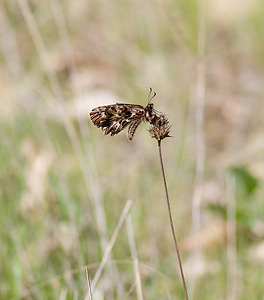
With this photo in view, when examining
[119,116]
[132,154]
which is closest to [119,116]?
[119,116]

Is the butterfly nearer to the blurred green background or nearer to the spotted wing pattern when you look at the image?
the spotted wing pattern

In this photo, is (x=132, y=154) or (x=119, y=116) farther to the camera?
(x=132, y=154)

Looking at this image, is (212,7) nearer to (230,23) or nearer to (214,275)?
(230,23)

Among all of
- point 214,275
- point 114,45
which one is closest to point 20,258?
point 214,275

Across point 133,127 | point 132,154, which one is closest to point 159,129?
point 133,127

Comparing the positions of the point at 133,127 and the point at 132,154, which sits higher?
the point at 132,154

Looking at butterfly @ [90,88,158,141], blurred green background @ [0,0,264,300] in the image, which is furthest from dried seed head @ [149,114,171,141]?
blurred green background @ [0,0,264,300]

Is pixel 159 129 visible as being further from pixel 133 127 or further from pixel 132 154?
pixel 132 154

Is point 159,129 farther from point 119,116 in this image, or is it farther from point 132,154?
point 132,154

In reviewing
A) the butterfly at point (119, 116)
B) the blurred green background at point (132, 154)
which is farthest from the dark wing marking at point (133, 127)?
the blurred green background at point (132, 154)

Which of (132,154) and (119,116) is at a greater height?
(132,154)
